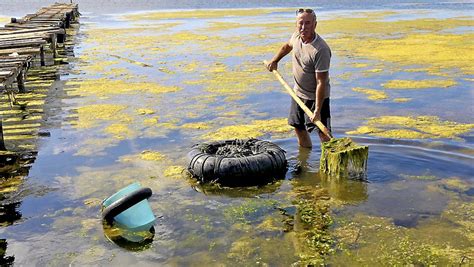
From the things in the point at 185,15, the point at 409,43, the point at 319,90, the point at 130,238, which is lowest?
the point at 130,238

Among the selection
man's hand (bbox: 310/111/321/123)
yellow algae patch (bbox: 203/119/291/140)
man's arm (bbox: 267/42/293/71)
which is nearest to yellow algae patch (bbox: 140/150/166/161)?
yellow algae patch (bbox: 203/119/291/140)

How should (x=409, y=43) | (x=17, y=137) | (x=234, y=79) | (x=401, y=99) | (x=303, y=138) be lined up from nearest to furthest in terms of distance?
1. (x=303, y=138)
2. (x=17, y=137)
3. (x=401, y=99)
4. (x=234, y=79)
5. (x=409, y=43)

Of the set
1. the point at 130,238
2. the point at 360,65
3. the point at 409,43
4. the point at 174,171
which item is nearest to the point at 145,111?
the point at 174,171

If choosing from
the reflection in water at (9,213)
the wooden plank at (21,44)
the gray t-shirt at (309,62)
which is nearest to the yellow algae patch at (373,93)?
the gray t-shirt at (309,62)

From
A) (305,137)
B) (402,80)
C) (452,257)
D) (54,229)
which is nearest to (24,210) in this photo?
(54,229)

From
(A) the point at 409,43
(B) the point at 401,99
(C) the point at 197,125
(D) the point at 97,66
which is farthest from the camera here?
(A) the point at 409,43

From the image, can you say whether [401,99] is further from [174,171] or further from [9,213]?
[9,213]

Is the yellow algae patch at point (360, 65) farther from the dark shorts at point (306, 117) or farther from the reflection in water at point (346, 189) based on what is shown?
the reflection in water at point (346, 189)

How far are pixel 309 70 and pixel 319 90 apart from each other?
0.37m

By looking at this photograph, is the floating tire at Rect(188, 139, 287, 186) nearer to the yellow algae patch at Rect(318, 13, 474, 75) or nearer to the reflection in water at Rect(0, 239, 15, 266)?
the reflection in water at Rect(0, 239, 15, 266)

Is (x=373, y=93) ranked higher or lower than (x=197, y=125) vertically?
higher

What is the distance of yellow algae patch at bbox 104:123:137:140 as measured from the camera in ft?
26.7

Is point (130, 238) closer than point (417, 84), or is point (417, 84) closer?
point (130, 238)

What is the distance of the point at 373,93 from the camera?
417 inches
